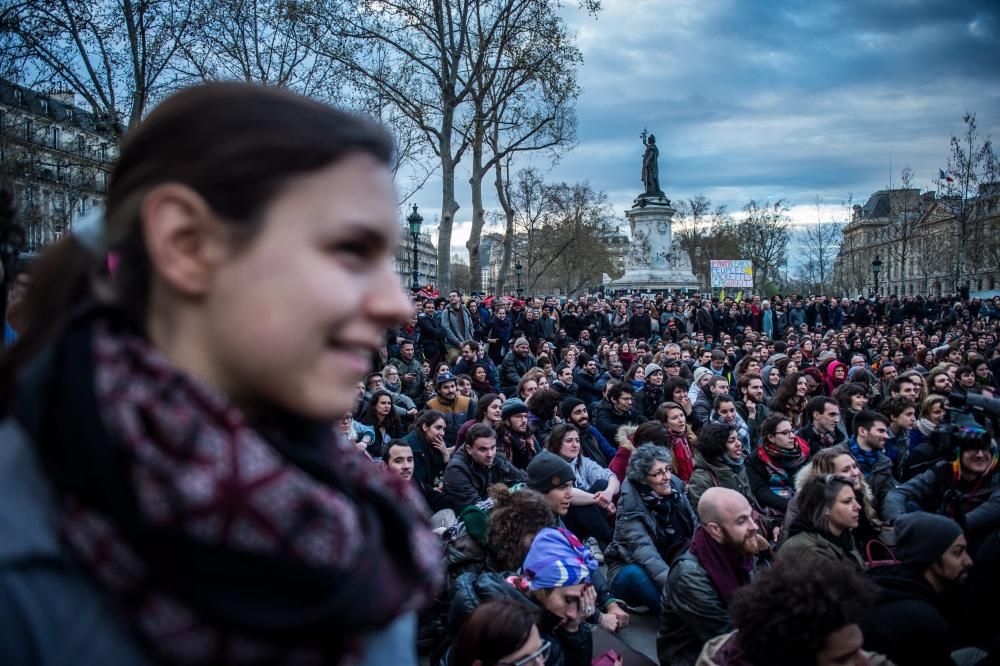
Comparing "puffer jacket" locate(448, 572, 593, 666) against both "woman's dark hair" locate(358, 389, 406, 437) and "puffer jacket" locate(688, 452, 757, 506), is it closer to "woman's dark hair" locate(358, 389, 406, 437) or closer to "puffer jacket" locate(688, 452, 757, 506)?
"puffer jacket" locate(688, 452, 757, 506)

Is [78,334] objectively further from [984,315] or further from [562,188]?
[562,188]

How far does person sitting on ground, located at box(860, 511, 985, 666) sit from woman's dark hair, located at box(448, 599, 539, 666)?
1.71m

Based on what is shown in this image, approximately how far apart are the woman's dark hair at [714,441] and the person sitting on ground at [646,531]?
598 millimetres

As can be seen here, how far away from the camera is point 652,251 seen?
41.6 m

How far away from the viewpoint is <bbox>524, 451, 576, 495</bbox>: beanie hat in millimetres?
5586

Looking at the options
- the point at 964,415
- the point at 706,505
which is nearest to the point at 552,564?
the point at 706,505

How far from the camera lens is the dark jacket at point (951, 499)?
5.04 meters

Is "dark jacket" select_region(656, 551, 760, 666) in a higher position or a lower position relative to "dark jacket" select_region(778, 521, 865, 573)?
lower

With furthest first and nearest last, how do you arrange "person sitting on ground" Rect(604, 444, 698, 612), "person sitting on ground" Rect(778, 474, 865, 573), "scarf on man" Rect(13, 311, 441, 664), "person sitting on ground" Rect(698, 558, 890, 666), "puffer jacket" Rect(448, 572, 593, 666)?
"person sitting on ground" Rect(604, 444, 698, 612)
"person sitting on ground" Rect(778, 474, 865, 573)
"puffer jacket" Rect(448, 572, 593, 666)
"person sitting on ground" Rect(698, 558, 890, 666)
"scarf on man" Rect(13, 311, 441, 664)

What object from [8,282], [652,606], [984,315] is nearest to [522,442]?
[652,606]

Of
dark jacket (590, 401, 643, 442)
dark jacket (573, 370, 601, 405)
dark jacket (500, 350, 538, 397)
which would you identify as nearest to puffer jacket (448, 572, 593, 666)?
dark jacket (590, 401, 643, 442)

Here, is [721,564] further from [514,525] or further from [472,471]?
[472,471]

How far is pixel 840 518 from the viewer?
15.2ft

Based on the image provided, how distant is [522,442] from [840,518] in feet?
11.7
